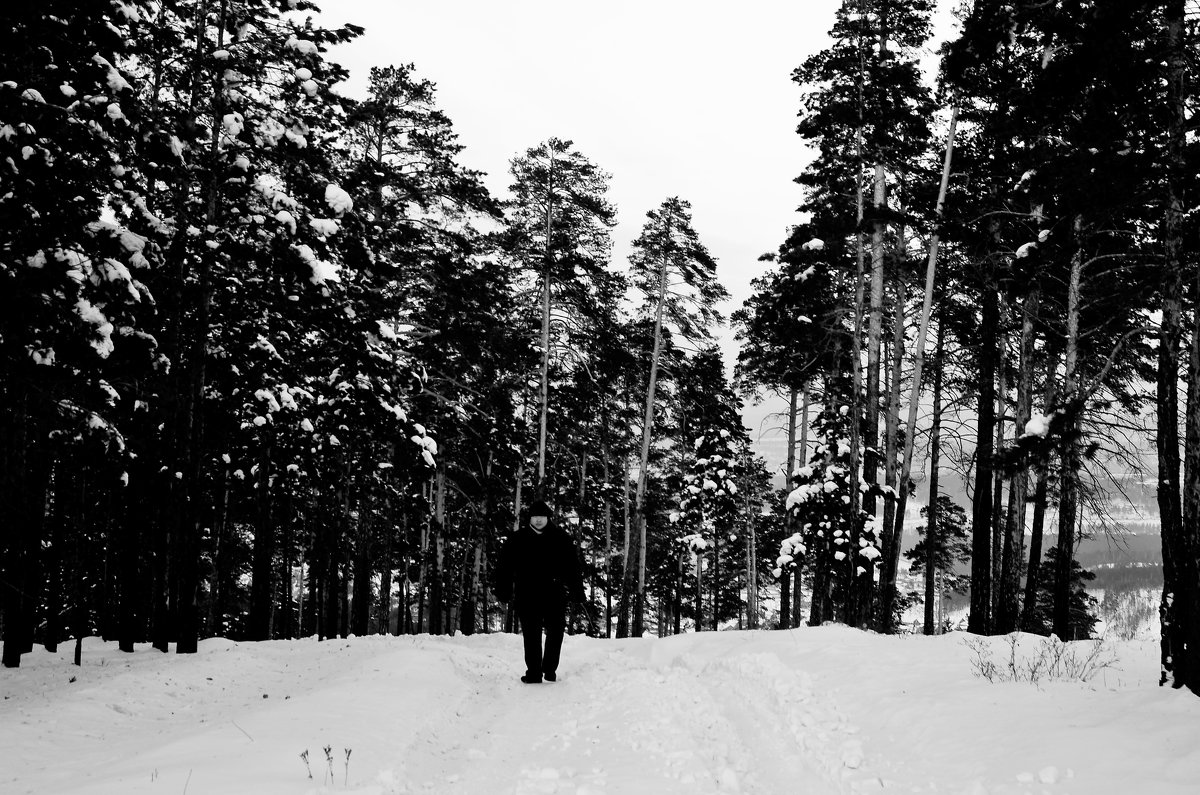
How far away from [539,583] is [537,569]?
18 centimetres

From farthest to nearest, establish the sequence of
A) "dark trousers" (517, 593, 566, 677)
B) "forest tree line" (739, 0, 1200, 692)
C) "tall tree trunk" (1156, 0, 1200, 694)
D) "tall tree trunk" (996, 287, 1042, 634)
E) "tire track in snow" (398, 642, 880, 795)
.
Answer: "tall tree trunk" (996, 287, 1042, 634) → "dark trousers" (517, 593, 566, 677) → "forest tree line" (739, 0, 1200, 692) → "tall tree trunk" (1156, 0, 1200, 694) → "tire track in snow" (398, 642, 880, 795)

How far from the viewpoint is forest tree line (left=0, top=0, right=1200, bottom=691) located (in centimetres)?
864

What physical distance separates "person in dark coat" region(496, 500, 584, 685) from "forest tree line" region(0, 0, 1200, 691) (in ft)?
18.5

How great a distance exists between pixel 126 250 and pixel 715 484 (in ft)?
90.7

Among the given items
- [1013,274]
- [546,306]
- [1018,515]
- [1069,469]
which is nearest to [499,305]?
[546,306]

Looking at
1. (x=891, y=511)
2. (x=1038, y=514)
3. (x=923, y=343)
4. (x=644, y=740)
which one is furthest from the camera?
(x=891, y=511)

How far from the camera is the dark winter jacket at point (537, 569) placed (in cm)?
927

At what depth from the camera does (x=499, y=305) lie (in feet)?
78.2

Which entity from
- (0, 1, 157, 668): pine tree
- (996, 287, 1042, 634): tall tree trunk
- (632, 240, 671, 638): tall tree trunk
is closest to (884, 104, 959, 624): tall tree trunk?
(996, 287, 1042, 634): tall tree trunk

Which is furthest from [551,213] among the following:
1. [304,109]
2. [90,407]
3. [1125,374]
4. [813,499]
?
[1125,374]

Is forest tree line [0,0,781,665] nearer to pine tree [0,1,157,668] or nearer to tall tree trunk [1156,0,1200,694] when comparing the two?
pine tree [0,1,157,668]

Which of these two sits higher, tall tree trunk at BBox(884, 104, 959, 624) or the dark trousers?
tall tree trunk at BBox(884, 104, 959, 624)

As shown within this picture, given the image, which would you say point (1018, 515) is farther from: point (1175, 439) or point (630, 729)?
point (630, 729)

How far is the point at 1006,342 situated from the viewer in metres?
18.0
